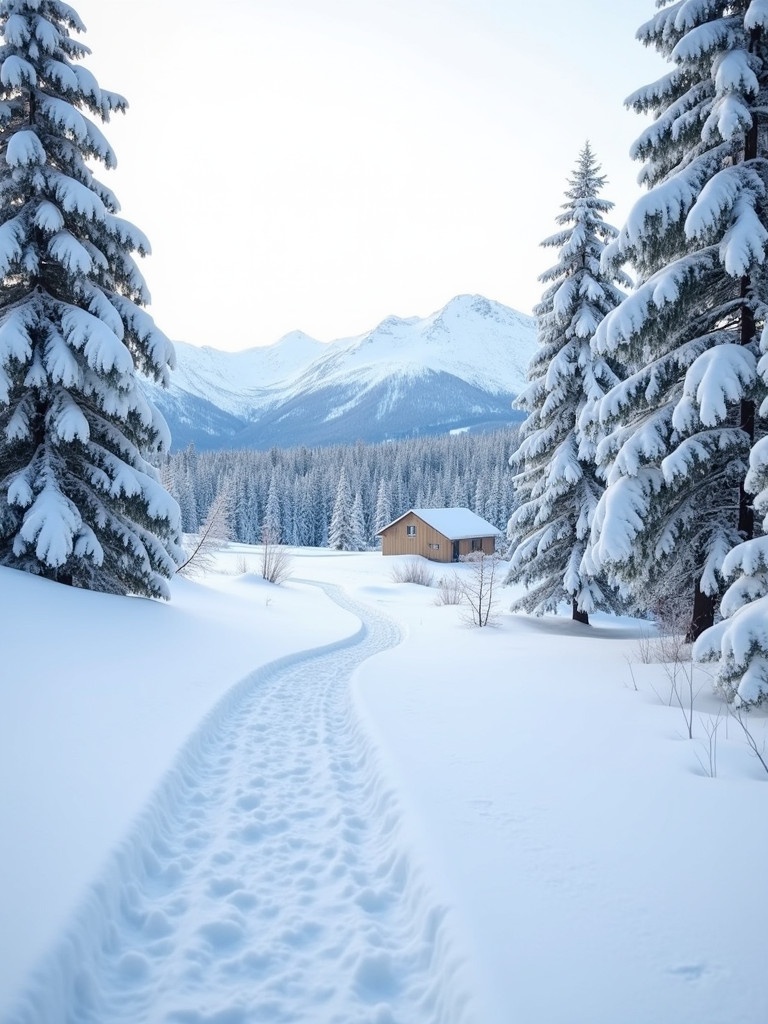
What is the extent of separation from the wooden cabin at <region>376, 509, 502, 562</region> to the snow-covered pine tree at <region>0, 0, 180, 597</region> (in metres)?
39.4

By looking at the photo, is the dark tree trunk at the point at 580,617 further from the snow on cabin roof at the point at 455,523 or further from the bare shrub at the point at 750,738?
the snow on cabin roof at the point at 455,523

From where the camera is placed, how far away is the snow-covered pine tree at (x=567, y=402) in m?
16.1

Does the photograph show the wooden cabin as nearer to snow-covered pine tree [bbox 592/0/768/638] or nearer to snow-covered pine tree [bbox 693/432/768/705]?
snow-covered pine tree [bbox 592/0/768/638]

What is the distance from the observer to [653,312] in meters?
8.45

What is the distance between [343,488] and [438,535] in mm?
21202

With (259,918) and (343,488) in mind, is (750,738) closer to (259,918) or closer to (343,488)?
(259,918)

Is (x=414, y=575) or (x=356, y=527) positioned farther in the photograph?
(x=356, y=527)

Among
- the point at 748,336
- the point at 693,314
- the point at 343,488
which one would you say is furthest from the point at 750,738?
the point at 343,488

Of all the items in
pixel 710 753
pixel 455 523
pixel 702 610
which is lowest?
pixel 710 753

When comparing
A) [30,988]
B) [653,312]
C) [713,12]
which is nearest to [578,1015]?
[30,988]

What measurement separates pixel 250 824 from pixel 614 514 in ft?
21.9

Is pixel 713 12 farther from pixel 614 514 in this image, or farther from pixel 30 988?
Result: pixel 30 988

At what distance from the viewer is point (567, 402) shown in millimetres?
16719

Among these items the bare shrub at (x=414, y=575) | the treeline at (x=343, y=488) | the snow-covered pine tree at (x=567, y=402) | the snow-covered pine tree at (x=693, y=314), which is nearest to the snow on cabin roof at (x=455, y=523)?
the bare shrub at (x=414, y=575)
